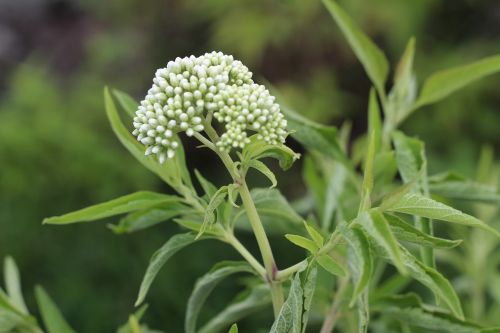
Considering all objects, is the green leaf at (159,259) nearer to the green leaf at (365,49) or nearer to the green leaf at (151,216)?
the green leaf at (151,216)

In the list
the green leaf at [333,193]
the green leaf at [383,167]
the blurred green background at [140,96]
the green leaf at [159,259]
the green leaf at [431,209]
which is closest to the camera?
the green leaf at [431,209]

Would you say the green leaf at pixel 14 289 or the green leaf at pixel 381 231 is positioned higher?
the green leaf at pixel 14 289

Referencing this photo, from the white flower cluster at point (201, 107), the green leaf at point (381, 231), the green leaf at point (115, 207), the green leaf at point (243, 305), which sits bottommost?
the green leaf at point (243, 305)

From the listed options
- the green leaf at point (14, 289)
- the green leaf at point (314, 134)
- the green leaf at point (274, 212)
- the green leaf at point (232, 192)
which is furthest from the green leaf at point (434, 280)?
the green leaf at point (14, 289)

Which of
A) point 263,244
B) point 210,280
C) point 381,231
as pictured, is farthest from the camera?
point 210,280

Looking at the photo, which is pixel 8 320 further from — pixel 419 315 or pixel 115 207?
pixel 419 315

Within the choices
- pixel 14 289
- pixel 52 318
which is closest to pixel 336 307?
pixel 52 318

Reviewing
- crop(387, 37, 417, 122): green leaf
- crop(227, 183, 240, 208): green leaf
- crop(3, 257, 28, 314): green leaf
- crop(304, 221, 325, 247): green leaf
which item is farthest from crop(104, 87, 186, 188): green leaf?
crop(387, 37, 417, 122): green leaf
